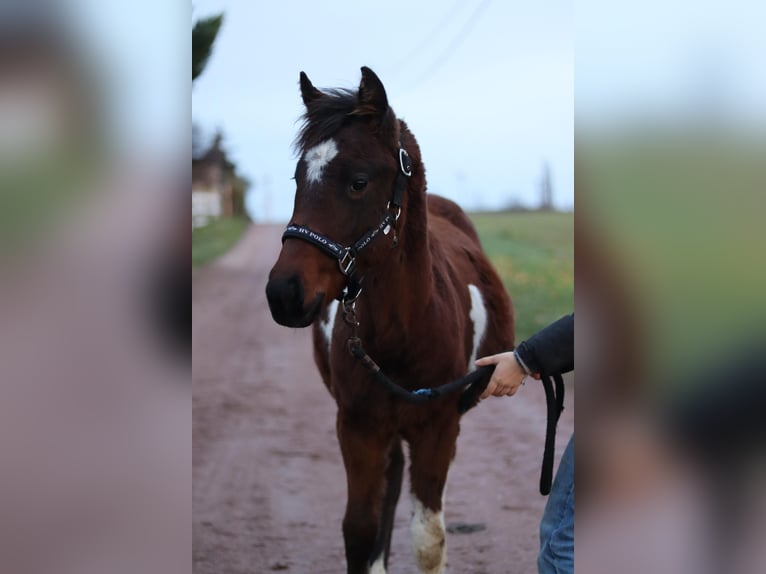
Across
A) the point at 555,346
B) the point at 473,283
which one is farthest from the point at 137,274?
the point at 473,283

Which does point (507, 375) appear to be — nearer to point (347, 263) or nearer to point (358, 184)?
point (347, 263)

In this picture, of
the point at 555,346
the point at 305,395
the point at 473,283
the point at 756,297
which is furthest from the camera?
the point at 305,395

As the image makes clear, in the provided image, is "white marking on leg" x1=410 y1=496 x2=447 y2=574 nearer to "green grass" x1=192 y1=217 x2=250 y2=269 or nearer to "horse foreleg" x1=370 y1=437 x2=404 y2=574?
"horse foreleg" x1=370 y1=437 x2=404 y2=574

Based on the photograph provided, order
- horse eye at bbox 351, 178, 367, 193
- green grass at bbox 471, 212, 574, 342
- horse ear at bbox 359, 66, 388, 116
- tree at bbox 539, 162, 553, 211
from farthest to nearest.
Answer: tree at bbox 539, 162, 553, 211, green grass at bbox 471, 212, 574, 342, horse ear at bbox 359, 66, 388, 116, horse eye at bbox 351, 178, 367, 193

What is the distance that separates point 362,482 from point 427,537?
1.39 feet

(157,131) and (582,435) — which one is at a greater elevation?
(157,131)

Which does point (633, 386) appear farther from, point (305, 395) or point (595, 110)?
point (305, 395)

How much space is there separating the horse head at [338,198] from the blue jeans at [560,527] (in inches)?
35.3

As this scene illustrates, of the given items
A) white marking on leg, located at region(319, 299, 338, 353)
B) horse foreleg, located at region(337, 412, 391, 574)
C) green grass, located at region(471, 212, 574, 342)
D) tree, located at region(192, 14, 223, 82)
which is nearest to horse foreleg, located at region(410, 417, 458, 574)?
horse foreleg, located at region(337, 412, 391, 574)

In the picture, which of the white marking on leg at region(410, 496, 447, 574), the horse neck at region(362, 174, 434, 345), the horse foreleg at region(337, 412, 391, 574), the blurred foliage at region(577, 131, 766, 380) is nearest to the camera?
the blurred foliage at region(577, 131, 766, 380)

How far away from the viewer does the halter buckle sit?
273cm

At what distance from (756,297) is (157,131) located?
90 centimetres

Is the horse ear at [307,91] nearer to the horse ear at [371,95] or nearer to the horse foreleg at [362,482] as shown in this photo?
the horse ear at [371,95]

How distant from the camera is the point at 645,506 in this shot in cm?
131
